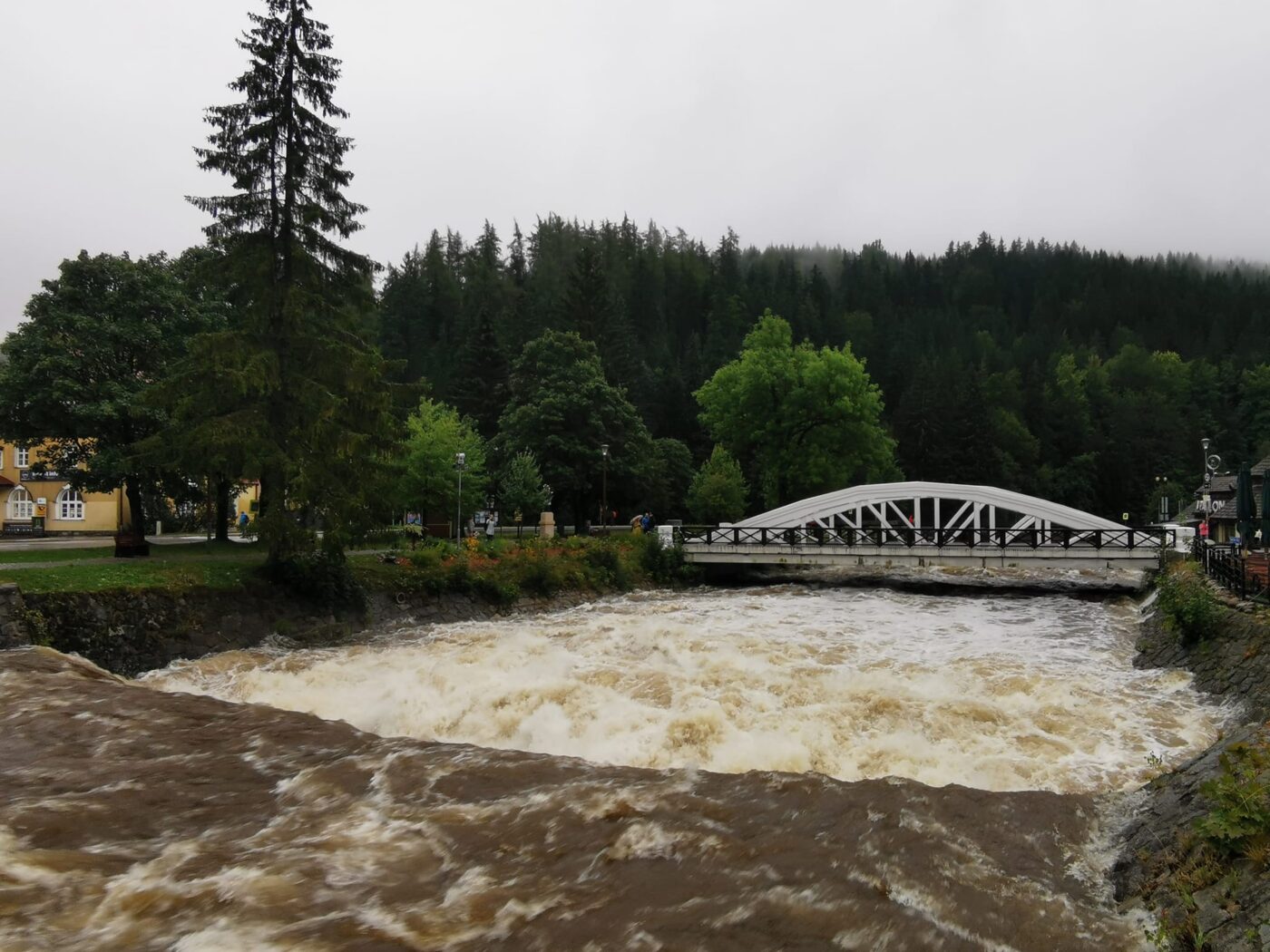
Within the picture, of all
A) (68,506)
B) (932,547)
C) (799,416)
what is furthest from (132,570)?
(68,506)

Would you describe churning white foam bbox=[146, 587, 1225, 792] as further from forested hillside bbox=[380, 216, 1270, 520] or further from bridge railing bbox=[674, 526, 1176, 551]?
forested hillside bbox=[380, 216, 1270, 520]

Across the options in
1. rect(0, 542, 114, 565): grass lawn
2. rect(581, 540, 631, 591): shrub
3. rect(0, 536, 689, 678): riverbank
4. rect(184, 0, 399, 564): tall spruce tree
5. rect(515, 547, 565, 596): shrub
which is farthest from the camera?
rect(581, 540, 631, 591): shrub

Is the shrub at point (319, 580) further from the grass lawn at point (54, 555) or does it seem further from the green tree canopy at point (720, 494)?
the green tree canopy at point (720, 494)

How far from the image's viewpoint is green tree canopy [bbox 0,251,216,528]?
19.2 meters

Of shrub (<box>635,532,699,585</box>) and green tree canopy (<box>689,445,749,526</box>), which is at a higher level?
green tree canopy (<box>689,445,749,526</box>)

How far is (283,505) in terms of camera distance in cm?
1603

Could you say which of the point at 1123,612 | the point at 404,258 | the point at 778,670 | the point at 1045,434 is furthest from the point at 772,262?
the point at 778,670

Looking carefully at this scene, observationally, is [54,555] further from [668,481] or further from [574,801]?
[668,481]

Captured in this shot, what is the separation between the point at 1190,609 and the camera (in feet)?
43.0

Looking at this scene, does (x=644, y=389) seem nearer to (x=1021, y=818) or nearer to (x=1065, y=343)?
(x=1021, y=818)

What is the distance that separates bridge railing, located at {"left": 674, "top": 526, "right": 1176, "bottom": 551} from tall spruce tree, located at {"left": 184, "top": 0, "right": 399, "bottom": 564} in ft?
49.8

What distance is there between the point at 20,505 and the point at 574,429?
30807 millimetres

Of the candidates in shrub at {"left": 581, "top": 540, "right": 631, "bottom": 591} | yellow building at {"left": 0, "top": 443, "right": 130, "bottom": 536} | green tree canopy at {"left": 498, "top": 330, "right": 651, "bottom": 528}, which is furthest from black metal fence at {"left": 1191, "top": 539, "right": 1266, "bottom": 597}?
yellow building at {"left": 0, "top": 443, "right": 130, "bottom": 536}

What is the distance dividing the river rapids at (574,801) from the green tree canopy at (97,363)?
984 cm
